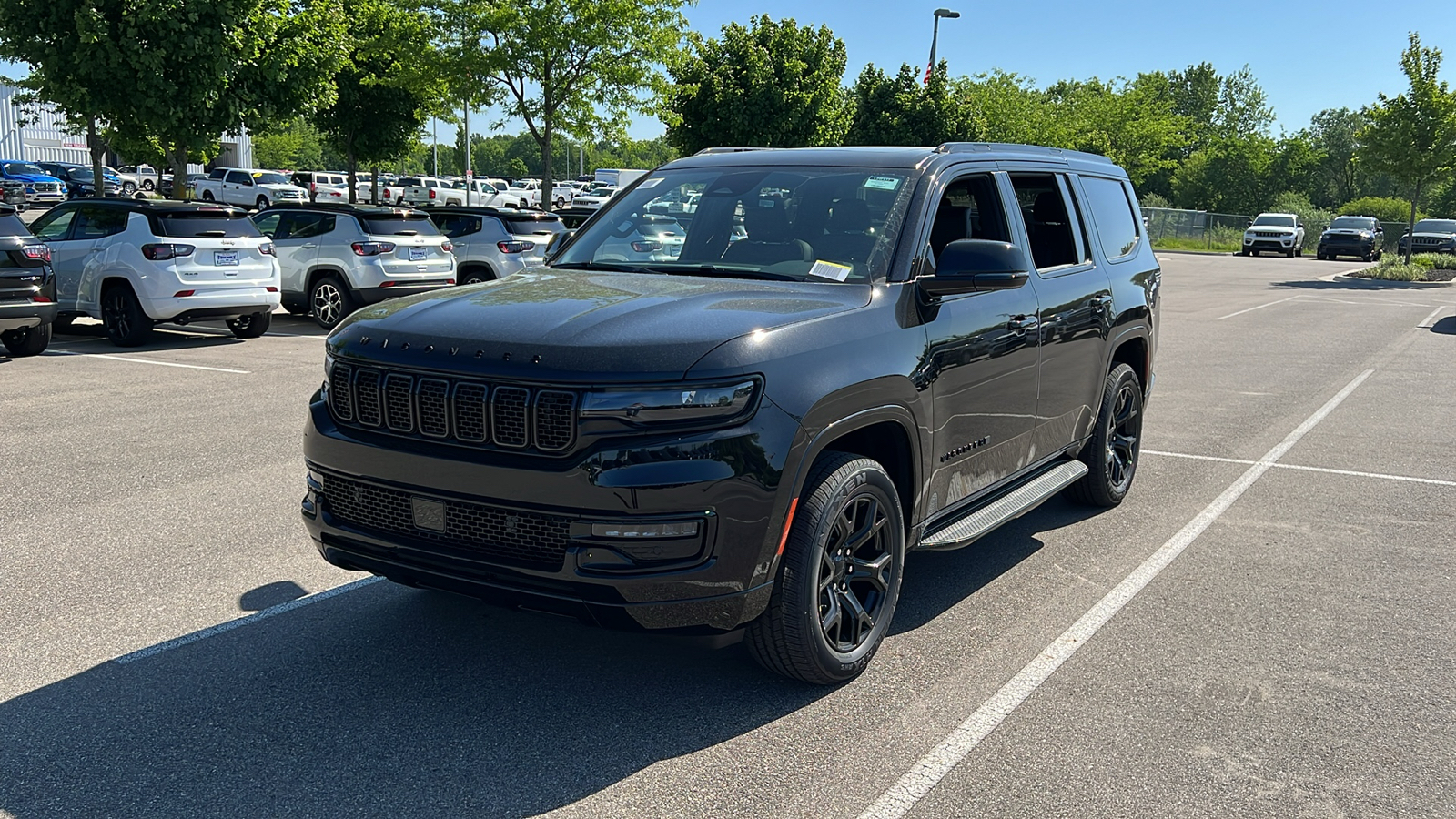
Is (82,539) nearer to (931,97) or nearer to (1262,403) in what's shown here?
(1262,403)

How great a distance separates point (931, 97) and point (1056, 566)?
40153 millimetres

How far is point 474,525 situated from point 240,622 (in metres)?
1.58

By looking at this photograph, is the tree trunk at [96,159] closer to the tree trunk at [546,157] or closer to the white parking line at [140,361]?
the tree trunk at [546,157]

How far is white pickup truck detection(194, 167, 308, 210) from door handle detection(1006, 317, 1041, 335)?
46.9 meters

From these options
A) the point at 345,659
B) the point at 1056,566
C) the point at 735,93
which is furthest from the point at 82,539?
the point at 735,93

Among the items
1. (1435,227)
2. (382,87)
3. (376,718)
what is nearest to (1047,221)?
(376,718)

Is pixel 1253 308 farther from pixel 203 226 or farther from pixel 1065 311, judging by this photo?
pixel 1065 311

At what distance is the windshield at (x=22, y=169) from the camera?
181 feet

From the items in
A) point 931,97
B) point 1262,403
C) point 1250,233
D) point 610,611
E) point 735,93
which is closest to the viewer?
point 610,611

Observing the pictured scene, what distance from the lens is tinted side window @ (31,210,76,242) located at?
46.6ft

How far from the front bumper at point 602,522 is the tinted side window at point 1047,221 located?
8.42 ft

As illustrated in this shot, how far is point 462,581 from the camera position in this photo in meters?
3.82

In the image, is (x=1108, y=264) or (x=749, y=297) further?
(x=1108, y=264)

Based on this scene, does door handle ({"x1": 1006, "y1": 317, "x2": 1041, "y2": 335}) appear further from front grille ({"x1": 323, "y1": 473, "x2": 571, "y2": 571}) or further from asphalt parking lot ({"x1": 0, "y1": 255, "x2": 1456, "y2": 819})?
front grille ({"x1": 323, "y1": 473, "x2": 571, "y2": 571})
